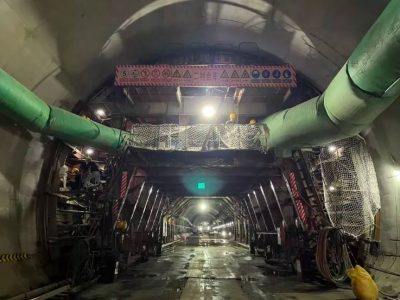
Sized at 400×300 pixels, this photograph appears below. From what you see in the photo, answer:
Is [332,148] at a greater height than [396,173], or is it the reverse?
[332,148]

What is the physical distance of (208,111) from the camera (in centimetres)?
1035

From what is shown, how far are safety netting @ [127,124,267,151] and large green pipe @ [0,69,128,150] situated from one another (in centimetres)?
73

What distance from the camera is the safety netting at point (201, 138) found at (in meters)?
8.91

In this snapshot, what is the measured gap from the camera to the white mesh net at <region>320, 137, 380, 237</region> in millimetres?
8094

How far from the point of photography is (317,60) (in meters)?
8.68

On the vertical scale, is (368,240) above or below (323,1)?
below

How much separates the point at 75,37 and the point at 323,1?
5886mm

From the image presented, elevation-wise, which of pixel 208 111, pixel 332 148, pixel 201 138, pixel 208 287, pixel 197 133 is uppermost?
pixel 208 111

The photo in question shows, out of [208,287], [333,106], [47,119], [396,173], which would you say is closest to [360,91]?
[333,106]

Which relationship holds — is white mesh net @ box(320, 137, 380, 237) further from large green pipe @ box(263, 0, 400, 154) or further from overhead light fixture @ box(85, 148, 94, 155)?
overhead light fixture @ box(85, 148, 94, 155)

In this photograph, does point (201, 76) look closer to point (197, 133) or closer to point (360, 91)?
point (197, 133)

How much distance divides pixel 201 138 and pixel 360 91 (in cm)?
500

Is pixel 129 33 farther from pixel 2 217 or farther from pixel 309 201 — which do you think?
pixel 309 201

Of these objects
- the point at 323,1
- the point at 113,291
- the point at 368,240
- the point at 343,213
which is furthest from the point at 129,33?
the point at 368,240
